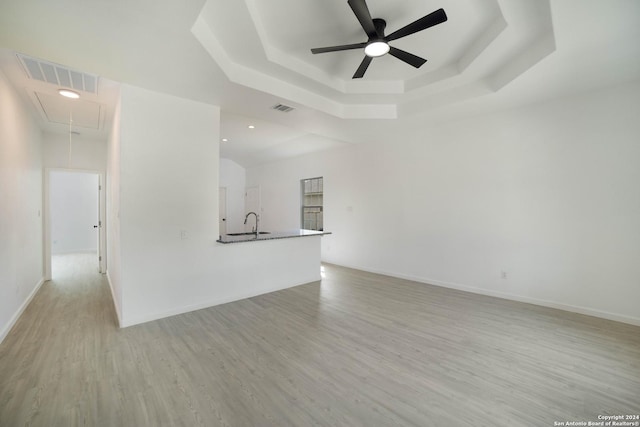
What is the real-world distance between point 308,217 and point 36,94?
18.1 ft

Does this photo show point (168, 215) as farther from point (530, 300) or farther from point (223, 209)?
point (223, 209)

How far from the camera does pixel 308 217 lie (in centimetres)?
746

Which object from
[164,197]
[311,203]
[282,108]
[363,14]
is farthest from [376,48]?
[311,203]

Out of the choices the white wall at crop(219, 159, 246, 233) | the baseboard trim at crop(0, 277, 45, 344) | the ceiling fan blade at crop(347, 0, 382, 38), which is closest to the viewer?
the ceiling fan blade at crop(347, 0, 382, 38)

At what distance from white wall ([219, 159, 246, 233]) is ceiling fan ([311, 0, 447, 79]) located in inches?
281

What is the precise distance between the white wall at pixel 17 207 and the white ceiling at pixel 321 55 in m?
0.42

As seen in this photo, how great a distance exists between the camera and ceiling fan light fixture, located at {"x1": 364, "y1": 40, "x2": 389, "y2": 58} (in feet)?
8.12

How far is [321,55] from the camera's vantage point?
318 cm

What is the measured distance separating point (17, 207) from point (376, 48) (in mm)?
4573

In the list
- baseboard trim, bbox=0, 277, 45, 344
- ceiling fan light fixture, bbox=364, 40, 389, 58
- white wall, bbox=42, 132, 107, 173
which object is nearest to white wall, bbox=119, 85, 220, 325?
baseboard trim, bbox=0, 277, 45, 344

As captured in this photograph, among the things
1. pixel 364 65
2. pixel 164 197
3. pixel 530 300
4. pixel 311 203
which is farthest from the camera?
pixel 311 203

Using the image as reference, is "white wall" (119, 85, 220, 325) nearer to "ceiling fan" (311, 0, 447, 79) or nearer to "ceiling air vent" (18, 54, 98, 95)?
"ceiling air vent" (18, 54, 98, 95)

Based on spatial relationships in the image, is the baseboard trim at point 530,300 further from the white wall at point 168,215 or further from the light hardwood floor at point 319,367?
the white wall at point 168,215

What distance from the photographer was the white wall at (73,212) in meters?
7.73
